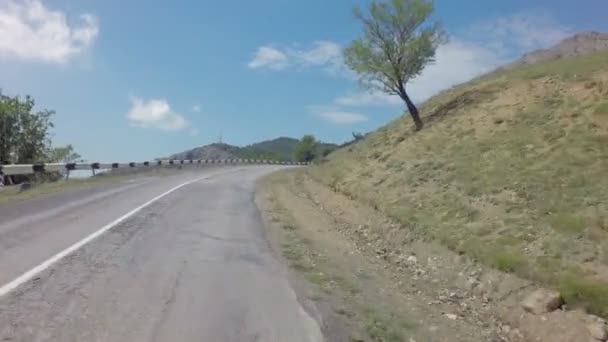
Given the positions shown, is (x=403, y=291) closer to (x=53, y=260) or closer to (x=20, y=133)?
(x=53, y=260)

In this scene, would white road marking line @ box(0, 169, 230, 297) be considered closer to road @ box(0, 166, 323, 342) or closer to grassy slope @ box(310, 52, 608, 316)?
road @ box(0, 166, 323, 342)

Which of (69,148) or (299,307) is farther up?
(69,148)

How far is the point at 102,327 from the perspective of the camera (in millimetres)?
5348

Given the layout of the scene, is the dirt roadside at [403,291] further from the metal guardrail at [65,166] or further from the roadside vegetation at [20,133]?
the roadside vegetation at [20,133]

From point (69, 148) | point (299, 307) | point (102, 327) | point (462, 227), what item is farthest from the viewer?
point (69, 148)

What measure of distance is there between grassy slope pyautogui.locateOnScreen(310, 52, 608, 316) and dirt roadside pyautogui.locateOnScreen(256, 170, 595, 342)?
44 centimetres

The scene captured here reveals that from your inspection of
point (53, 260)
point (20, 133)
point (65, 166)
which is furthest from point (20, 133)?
point (53, 260)

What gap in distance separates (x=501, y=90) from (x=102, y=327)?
22059 mm

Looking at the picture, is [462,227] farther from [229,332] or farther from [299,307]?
[229,332]

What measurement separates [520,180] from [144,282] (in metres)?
8.63

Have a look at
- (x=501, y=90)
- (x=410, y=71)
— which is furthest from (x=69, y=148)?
(x=501, y=90)

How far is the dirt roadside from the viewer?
6.41m

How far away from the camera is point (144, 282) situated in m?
7.06

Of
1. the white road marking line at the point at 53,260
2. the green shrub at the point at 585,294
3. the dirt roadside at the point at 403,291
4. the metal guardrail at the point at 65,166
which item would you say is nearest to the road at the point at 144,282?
the white road marking line at the point at 53,260
